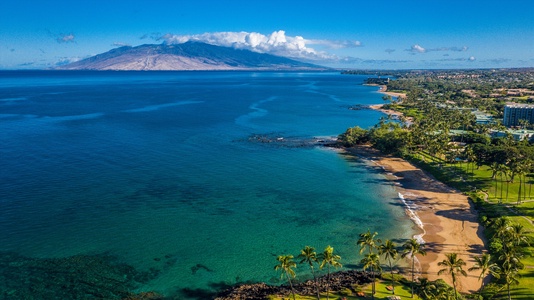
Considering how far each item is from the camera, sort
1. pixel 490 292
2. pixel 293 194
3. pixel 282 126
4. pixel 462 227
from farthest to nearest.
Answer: pixel 282 126 → pixel 293 194 → pixel 462 227 → pixel 490 292

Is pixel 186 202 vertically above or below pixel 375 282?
above

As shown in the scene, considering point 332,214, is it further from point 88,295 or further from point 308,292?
point 88,295

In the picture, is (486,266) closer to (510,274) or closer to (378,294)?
(510,274)

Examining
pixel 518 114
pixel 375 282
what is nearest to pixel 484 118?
pixel 518 114

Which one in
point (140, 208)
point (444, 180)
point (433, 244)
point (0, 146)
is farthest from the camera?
point (0, 146)

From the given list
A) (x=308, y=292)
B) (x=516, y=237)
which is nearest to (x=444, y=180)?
(x=516, y=237)

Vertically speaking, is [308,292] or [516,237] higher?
[516,237]

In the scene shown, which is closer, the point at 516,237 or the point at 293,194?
the point at 516,237
